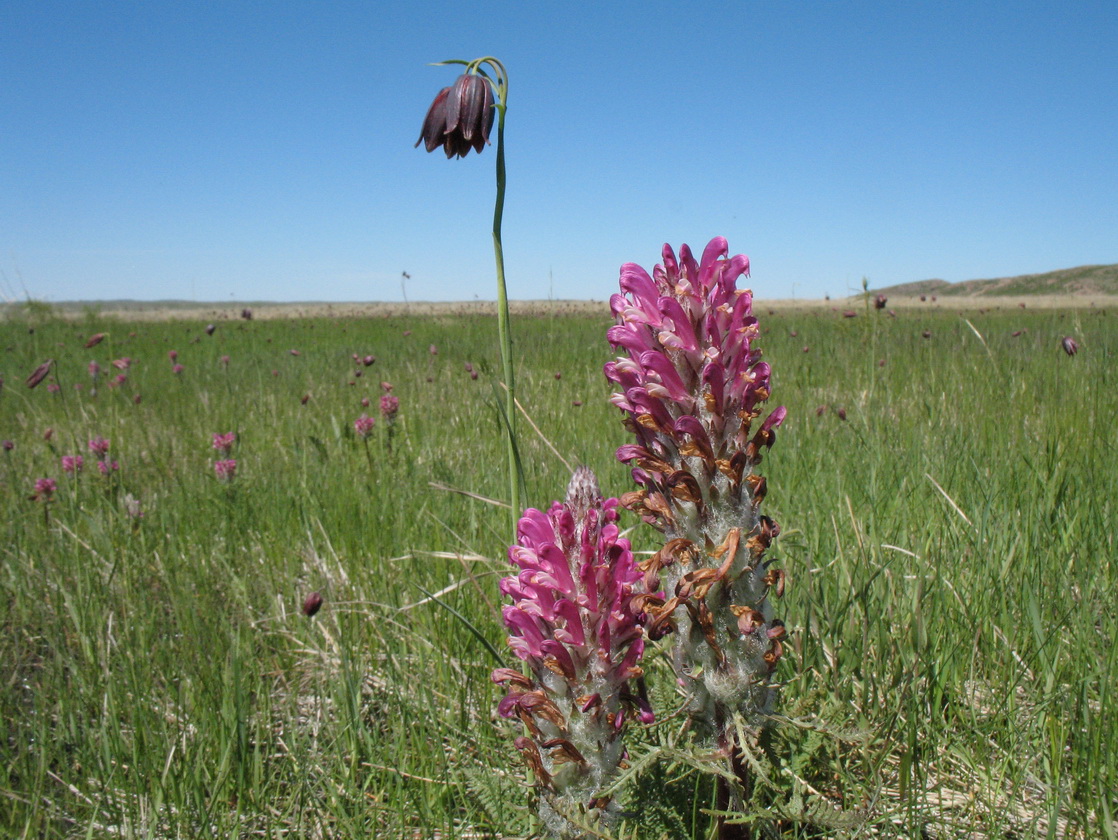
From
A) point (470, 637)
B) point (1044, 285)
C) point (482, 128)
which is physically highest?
point (1044, 285)

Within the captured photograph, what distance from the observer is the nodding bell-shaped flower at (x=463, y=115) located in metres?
1.48

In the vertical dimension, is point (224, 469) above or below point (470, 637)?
above

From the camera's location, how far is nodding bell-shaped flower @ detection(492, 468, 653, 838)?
3.84 ft

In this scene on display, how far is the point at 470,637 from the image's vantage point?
2.30m

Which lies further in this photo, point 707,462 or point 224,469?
point 224,469

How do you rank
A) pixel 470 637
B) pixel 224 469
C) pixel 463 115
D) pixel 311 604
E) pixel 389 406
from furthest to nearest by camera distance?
1. pixel 389 406
2. pixel 224 469
3. pixel 470 637
4. pixel 311 604
5. pixel 463 115

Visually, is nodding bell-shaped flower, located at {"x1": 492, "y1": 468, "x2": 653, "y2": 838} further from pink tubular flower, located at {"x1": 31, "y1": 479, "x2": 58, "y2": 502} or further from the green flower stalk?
pink tubular flower, located at {"x1": 31, "y1": 479, "x2": 58, "y2": 502}

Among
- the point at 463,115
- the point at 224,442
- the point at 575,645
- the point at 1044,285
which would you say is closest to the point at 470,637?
the point at 575,645

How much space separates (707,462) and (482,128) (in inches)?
35.1

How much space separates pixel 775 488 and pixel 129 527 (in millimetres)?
3320

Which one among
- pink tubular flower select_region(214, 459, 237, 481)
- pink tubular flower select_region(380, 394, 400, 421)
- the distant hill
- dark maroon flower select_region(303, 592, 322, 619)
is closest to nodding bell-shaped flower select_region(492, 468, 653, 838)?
dark maroon flower select_region(303, 592, 322, 619)

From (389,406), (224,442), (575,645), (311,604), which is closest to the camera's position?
(575,645)

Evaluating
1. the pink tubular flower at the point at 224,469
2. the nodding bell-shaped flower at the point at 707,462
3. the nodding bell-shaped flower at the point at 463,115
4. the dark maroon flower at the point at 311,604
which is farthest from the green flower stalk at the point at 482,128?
the pink tubular flower at the point at 224,469

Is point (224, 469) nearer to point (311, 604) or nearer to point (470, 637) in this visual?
point (311, 604)
